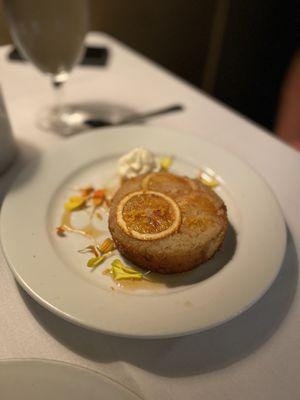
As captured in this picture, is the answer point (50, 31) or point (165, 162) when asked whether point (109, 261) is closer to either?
point (165, 162)

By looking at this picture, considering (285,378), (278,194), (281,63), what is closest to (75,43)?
(278,194)

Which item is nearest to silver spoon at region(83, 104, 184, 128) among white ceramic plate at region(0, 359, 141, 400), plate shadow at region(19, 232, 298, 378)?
plate shadow at region(19, 232, 298, 378)

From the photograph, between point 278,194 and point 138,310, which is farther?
point 278,194

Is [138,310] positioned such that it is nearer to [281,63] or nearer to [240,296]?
[240,296]

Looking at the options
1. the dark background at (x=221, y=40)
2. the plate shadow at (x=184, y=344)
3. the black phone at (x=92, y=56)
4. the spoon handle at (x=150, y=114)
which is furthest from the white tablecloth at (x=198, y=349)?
the dark background at (x=221, y=40)

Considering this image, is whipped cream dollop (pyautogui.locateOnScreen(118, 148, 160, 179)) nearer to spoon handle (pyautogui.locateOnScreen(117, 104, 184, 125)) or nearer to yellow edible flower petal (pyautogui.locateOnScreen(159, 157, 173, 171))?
yellow edible flower petal (pyautogui.locateOnScreen(159, 157, 173, 171))

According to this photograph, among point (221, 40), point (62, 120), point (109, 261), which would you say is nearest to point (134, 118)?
point (62, 120)
